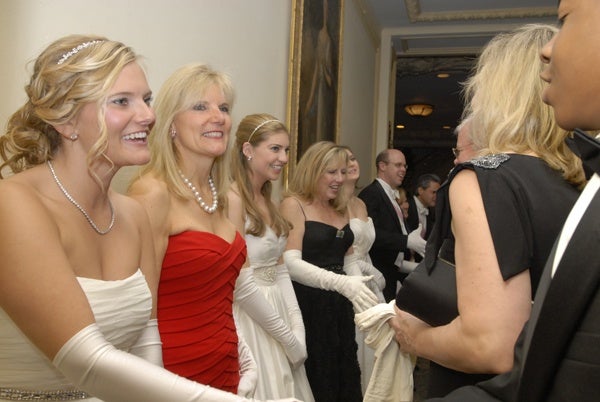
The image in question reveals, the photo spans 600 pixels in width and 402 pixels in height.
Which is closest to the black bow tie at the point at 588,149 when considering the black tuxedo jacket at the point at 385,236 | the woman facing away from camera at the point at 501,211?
the woman facing away from camera at the point at 501,211

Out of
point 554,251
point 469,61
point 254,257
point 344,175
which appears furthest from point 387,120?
point 554,251

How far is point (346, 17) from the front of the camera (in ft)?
21.2

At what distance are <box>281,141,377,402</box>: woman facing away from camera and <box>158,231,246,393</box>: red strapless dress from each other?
99 centimetres

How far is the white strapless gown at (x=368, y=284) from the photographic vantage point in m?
3.99

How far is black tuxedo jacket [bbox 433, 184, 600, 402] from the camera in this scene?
75 cm

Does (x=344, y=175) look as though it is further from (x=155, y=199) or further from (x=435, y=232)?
(x=435, y=232)

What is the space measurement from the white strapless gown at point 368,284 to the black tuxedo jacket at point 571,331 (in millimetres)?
3145

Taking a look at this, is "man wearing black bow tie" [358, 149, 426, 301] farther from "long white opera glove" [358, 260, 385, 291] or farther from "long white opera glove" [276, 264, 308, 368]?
"long white opera glove" [276, 264, 308, 368]

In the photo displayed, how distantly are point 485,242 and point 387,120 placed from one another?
794cm

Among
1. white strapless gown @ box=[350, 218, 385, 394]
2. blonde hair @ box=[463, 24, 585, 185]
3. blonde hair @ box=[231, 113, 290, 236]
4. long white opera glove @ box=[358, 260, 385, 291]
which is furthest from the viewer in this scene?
long white opera glove @ box=[358, 260, 385, 291]

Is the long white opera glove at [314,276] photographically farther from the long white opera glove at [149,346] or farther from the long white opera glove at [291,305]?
the long white opera glove at [149,346]

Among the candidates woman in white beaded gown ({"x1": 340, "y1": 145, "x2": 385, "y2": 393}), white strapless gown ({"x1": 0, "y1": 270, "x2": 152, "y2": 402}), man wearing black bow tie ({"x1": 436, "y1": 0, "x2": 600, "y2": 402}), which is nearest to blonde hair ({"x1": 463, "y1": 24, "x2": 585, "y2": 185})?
man wearing black bow tie ({"x1": 436, "y1": 0, "x2": 600, "y2": 402})

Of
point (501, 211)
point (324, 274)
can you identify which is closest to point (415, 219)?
point (324, 274)

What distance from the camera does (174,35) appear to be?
2.79 meters
